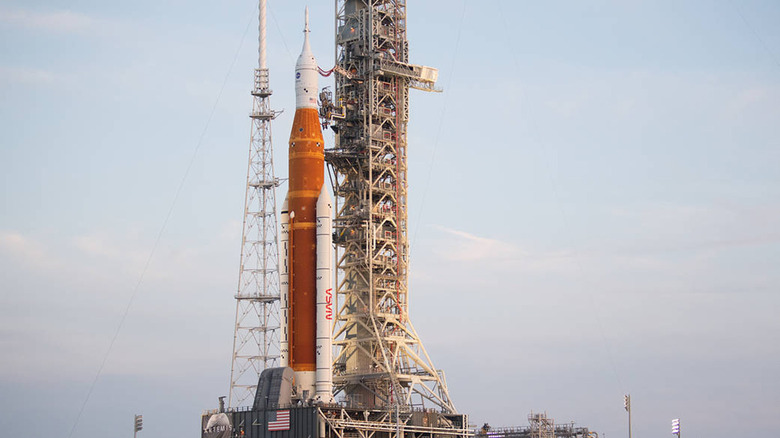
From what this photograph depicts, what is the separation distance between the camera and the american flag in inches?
3622

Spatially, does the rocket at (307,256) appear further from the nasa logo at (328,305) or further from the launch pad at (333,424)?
the launch pad at (333,424)

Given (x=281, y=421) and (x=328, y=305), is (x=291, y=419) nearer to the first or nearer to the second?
(x=281, y=421)

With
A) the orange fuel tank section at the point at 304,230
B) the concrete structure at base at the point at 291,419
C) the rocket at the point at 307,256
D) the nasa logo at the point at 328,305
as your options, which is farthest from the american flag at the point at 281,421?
the nasa logo at the point at 328,305

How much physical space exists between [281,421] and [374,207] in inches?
832

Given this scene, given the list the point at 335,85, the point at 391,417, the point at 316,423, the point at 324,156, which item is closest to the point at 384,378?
the point at 391,417

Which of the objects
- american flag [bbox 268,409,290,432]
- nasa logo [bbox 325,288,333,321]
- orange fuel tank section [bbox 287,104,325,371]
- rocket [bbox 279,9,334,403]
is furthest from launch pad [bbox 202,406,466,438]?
nasa logo [bbox 325,288,333,321]

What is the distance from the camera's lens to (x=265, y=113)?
102 m

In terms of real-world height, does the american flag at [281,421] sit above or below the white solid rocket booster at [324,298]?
below

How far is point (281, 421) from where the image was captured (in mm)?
92250

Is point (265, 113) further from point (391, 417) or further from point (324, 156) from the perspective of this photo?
point (391, 417)

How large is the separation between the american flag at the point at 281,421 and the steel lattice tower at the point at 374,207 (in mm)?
9458

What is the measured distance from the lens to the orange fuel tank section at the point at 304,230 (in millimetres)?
94875

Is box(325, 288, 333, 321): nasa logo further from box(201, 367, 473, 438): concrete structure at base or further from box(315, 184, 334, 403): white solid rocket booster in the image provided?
box(201, 367, 473, 438): concrete structure at base

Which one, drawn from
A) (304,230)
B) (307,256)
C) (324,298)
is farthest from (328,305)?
(304,230)
